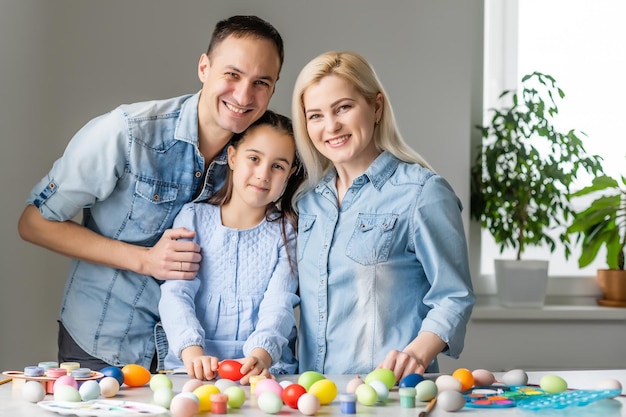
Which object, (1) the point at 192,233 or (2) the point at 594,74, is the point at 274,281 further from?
(2) the point at 594,74

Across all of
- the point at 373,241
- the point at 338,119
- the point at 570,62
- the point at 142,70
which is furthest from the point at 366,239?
the point at 570,62

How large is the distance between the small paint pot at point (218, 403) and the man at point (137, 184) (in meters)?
0.72

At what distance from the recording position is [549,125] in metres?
3.37

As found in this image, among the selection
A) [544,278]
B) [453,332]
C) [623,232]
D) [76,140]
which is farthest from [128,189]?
[623,232]

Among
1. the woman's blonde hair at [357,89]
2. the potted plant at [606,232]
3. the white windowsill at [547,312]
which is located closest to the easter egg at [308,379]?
the woman's blonde hair at [357,89]

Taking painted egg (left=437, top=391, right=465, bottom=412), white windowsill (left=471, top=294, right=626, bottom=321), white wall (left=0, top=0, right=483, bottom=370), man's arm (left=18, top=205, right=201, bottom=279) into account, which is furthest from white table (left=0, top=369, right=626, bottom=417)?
white windowsill (left=471, top=294, right=626, bottom=321)

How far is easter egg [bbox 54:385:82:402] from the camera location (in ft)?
3.91

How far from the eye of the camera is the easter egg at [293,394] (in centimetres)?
120

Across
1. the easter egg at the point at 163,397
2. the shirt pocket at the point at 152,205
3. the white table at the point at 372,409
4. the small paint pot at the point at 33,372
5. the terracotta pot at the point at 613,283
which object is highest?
the shirt pocket at the point at 152,205

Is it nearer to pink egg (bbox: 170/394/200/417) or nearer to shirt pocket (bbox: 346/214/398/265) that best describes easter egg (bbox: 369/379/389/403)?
pink egg (bbox: 170/394/200/417)

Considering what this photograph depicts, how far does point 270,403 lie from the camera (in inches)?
46.4

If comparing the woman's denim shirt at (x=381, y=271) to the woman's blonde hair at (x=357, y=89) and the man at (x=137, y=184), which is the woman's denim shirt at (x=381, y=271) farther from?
the man at (x=137, y=184)

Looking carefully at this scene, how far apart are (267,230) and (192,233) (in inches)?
6.8

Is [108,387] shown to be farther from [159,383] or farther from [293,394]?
[293,394]
